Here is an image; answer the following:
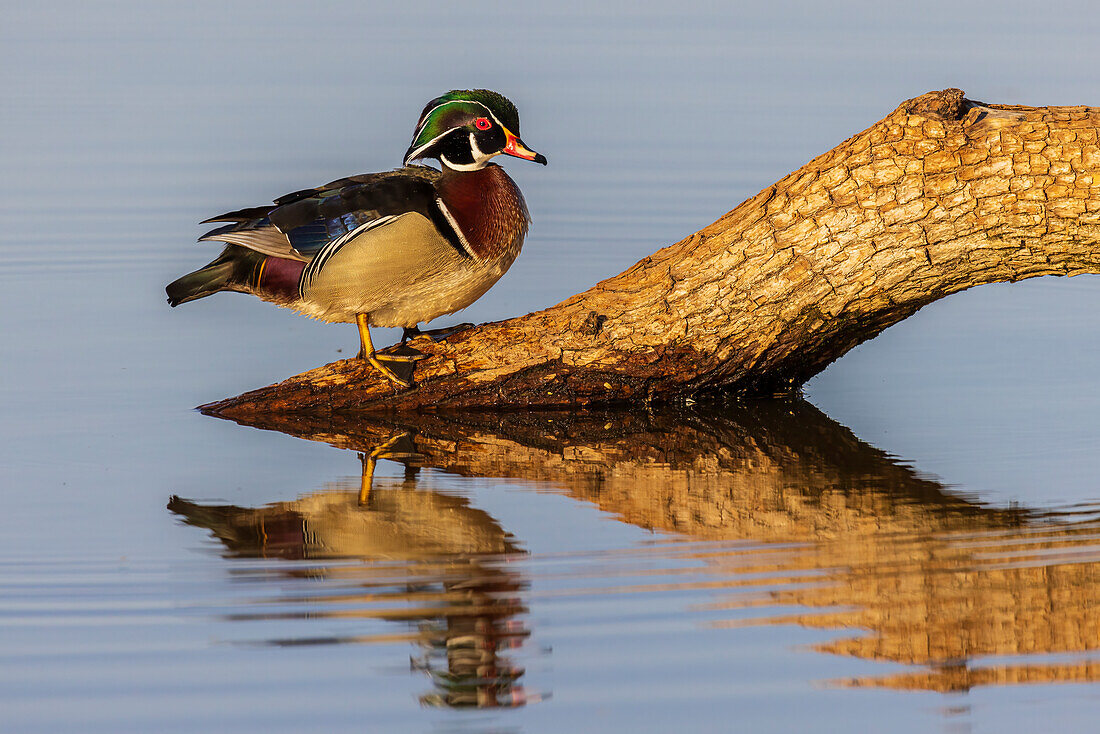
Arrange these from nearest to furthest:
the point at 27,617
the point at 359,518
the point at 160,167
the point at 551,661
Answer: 1. the point at 551,661
2. the point at 27,617
3. the point at 359,518
4. the point at 160,167

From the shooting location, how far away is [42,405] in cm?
794

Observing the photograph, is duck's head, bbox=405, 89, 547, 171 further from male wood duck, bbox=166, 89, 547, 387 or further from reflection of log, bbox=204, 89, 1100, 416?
reflection of log, bbox=204, 89, 1100, 416

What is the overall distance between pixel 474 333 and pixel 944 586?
10.4 feet

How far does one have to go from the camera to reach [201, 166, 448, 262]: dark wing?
7555mm

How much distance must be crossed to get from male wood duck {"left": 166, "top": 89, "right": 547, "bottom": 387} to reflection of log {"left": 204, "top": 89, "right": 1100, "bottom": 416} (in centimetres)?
34

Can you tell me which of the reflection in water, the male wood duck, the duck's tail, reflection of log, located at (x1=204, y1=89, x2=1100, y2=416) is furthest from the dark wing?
the reflection in water

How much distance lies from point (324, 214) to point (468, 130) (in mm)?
853

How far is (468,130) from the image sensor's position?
778cm

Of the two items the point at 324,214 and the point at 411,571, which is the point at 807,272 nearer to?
the point at 324,214

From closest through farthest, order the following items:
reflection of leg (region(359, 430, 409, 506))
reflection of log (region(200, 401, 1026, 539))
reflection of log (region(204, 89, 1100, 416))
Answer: reflection of log (region(200, 401, 1026, 539))
reflection of leg (region(359, 430, 409, 506))
reflection of log (region(204, 89, 1100, 416))

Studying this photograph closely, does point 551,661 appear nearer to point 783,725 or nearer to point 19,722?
point 783,725

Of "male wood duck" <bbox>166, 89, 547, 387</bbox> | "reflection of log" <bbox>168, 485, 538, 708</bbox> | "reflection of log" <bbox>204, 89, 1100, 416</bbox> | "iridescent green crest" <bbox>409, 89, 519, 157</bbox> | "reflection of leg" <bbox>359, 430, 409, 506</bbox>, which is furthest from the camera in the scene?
"iridescent green crest" <bbox>409, 89, 519, 157</bbox>

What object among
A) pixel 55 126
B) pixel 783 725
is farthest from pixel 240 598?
pixel 55 126

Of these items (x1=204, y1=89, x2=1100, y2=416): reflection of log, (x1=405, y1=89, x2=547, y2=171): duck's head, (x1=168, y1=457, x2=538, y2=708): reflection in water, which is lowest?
(x1=168, y1=457, x2=538, y2=708): reflection in water
